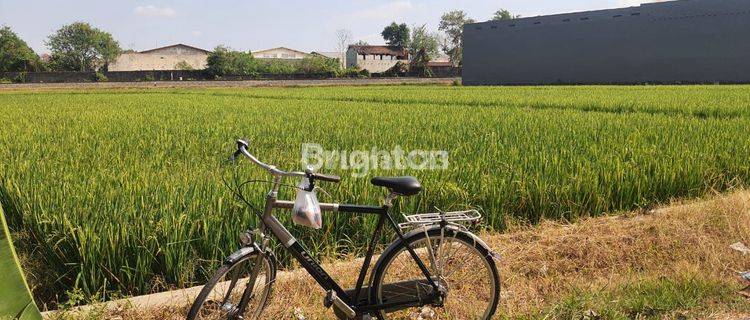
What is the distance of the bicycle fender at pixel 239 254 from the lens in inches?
81.6

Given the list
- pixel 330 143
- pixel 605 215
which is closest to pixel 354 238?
pixel 605 215

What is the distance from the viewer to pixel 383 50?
75.9 m

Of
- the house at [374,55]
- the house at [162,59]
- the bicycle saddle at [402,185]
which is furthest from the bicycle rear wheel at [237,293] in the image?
the house at [374,55]

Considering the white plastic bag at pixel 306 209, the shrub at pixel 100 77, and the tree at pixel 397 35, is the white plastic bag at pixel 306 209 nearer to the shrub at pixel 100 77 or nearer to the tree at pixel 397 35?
the shrub at pixel 100 77

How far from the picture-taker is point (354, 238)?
11.4 feet

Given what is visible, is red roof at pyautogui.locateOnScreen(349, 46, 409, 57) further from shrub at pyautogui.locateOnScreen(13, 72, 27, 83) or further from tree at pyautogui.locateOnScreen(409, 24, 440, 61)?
shrub at pyautogui.locateOnScreen(13, 72, 27, 83)

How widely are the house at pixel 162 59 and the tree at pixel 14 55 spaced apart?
8.32 meters

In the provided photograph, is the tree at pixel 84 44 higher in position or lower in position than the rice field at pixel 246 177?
higher

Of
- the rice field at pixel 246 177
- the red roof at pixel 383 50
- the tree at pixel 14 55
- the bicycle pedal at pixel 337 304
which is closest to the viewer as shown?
the bicycle pedal at pixel 337 304

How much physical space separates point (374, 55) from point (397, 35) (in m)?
9.69

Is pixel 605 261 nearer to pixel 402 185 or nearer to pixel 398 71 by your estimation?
pixel 402 185

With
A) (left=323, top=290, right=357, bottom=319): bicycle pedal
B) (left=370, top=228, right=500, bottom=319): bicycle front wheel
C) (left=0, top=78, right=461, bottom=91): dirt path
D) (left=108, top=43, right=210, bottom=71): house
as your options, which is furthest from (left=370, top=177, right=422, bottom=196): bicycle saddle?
(left=108, top=43, right=210, bottom=71): house

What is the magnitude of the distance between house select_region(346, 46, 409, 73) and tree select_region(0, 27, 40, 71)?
33.0 meters

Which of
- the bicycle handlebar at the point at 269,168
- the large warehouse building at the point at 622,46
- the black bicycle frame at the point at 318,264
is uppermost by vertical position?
the large warehouse building at the point at 622,46
